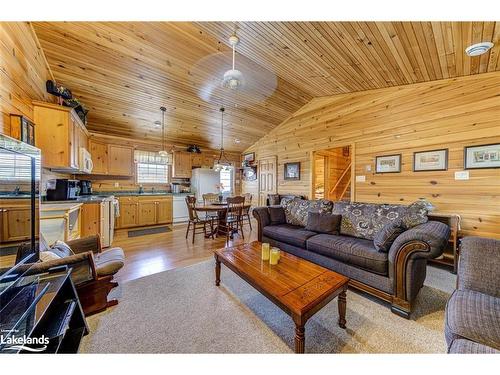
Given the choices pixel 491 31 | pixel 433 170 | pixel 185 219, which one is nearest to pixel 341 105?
pixel 433 170

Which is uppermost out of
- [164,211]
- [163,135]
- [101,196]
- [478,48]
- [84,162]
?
[478,48]

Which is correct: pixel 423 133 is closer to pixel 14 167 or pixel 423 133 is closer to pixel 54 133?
pixel 14 167

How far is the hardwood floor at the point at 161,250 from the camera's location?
2.66 metres

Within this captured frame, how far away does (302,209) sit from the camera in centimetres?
329

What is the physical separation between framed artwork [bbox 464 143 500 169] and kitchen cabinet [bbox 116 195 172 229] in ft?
20.7

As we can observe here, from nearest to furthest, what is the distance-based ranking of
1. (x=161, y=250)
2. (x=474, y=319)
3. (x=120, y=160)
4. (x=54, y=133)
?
(x=474, y=319) → (x=54, y=133) → (x=161, y=250) → (x=120, y=160)

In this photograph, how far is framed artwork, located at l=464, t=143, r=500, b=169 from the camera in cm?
272

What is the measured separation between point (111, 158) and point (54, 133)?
243cm

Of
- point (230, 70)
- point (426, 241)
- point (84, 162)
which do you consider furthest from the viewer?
point (84, 162)

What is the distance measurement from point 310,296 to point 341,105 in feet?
14.4

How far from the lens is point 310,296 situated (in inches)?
52.5

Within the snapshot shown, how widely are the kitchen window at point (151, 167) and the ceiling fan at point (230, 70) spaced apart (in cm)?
248

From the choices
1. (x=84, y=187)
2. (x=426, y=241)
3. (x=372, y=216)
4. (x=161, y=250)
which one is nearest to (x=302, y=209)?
(x=372, y=216)

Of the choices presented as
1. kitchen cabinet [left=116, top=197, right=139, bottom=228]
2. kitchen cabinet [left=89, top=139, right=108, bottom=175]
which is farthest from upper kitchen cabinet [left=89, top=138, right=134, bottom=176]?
kitchen cabinet [left=116, top=197, right=139, bottom=228]
